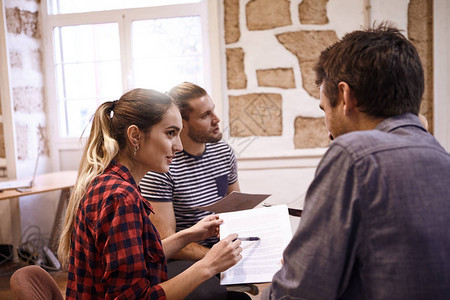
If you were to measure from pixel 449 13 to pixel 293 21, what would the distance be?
1.07m

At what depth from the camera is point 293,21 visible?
3094 mm

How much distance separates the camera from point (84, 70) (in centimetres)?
366

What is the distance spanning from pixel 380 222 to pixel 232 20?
2.67 metres

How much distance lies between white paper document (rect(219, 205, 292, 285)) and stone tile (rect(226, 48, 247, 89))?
191cm

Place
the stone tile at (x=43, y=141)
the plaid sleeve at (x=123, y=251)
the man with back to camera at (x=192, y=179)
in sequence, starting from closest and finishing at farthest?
1. the plaid sleeve at (x=123, y=251)
2. the man with back to camera at (x=192, y=179)
3. the stone tile at (x=43, y=141)

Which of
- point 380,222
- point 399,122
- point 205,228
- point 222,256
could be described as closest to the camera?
point 380,222

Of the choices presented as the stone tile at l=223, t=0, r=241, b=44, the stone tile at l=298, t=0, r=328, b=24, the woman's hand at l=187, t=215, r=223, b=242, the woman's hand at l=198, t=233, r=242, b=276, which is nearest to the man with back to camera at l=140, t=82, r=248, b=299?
the woman's hand at l=187, t=215, r=223, b=242

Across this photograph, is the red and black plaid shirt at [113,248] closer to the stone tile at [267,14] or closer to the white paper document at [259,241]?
the white paper document at [259,241]

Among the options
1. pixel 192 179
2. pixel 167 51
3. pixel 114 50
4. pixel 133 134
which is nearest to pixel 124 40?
pixel 114 50

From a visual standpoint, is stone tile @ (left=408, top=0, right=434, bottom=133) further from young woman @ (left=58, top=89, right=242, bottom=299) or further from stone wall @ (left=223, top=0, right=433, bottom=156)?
young woman @ (left=58, top=89, right=242, bottom=299)

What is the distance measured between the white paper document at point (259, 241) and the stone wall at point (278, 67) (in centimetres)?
184

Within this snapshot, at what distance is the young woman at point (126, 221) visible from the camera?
1.02 metres

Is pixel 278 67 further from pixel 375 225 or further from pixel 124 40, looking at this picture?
pixel 375 225

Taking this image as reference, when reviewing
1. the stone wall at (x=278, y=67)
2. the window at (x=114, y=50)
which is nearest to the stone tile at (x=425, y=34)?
the stone wall at (x=278, y=67)
